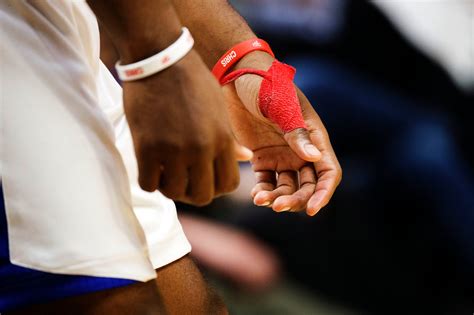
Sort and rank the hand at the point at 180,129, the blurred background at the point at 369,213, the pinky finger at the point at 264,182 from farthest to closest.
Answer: the blurred background at the point at 369,213 → the pinky finger at the point at 264,182 → the hand at the point at 180,129

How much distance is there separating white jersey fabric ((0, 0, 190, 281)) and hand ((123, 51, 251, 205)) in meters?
0.08

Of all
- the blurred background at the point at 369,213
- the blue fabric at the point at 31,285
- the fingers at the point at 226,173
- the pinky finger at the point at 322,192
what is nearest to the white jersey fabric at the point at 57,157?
the blue fabric at the point at 31,285

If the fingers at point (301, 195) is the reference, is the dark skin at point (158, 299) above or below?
below

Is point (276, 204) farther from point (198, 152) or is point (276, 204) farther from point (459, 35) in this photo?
point (459, 35)

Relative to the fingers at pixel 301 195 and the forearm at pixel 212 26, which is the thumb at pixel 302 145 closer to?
the fingers at pixel 301 195

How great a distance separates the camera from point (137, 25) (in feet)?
3.21

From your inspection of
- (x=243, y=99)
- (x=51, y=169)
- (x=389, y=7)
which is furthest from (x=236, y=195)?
(x=51, y=169)

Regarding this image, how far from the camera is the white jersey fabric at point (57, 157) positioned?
100 centimetres

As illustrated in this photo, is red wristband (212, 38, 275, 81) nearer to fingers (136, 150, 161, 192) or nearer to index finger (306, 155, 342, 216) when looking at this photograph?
index finger (306, 155, 342, 216)

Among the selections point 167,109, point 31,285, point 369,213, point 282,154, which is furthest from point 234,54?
point 369,213

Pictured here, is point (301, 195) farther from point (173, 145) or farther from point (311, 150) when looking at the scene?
point (173, 145)

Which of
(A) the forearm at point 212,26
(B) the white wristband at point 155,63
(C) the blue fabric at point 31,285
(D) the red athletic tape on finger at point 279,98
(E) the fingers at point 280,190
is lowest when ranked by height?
(E) the fingers at point 280,190

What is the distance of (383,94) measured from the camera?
2.76m

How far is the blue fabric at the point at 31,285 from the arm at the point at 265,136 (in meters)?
0.32
